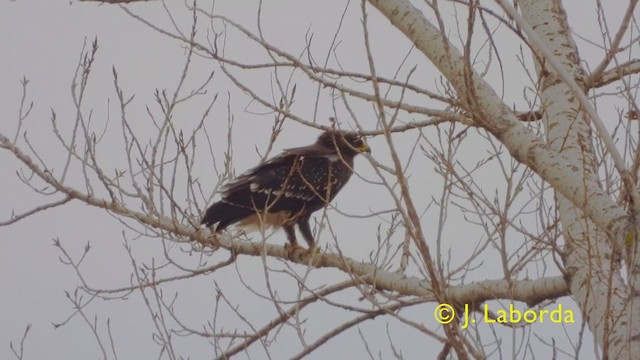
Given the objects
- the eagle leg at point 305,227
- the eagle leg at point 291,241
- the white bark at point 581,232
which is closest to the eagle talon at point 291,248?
the eagle leg at point 291,241

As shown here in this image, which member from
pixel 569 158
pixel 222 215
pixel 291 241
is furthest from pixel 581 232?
pixel 291 241

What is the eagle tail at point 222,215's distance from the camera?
19.2 feet

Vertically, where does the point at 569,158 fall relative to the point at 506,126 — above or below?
below

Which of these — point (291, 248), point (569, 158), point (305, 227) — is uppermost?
point (305, 227)

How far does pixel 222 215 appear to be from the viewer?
5.96 meters

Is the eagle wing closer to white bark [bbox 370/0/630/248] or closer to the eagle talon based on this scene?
the eagle talon

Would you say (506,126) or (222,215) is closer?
(506,126)

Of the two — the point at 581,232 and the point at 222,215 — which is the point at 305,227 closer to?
the point at 222,215

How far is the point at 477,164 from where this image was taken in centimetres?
522

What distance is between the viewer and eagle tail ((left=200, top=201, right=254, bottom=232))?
19.2 feet

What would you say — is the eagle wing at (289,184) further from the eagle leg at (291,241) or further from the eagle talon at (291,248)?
the eagle talon at (291,248)

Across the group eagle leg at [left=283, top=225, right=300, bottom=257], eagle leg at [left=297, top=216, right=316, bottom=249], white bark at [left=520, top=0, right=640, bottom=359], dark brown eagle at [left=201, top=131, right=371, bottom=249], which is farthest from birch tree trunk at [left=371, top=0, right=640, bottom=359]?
eagle leg at [left=297, top=216, right=316, bottom=249]

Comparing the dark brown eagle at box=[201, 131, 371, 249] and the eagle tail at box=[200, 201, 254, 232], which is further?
the dark brown eagle at box=[201, 131, 371, 249]

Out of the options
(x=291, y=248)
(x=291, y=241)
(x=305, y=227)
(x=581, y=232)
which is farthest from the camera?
(x=305, y=227)
